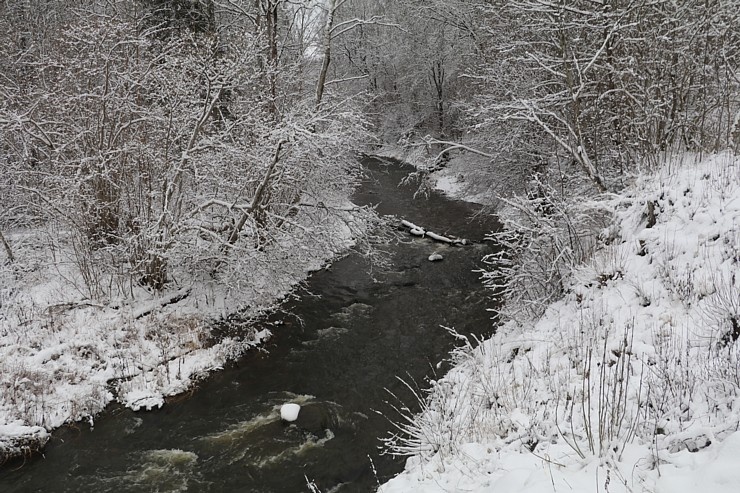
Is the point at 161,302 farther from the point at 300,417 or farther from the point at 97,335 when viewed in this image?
the point at 300,417

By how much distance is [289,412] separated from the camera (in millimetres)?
7246

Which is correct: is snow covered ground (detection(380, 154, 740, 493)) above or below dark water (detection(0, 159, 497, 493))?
above

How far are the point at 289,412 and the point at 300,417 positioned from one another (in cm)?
19

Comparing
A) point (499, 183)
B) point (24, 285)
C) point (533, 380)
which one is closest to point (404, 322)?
point (533, 380)

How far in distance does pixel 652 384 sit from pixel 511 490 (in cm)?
150

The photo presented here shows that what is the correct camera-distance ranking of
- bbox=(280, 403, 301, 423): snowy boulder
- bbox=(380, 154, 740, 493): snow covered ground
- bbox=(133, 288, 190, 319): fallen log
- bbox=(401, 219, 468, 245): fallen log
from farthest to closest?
1. bbox=(401, 219, 468, 245): fallen log
2. bbox=(133, 288, 190, 319): fallen log
3. bbox=(280, 403, 301, 423): snowy boulder
4. bbox=(380, 154, 740, 493): snow covered ground

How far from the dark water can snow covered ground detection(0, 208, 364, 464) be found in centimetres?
36

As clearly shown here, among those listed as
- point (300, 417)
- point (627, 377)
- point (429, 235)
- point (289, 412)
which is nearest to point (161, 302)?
point (289, 412)

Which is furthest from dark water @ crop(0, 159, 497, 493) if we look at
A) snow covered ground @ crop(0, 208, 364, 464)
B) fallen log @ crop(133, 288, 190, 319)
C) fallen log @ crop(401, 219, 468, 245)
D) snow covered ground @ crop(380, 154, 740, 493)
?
fallen log @ crop(401, 219, 468, 245)

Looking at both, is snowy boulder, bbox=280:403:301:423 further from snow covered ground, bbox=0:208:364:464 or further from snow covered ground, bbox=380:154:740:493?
snow covered ground, bbox=0:208:364:464

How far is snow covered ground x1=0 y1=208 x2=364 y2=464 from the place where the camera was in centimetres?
723

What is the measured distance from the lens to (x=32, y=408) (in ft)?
23.0

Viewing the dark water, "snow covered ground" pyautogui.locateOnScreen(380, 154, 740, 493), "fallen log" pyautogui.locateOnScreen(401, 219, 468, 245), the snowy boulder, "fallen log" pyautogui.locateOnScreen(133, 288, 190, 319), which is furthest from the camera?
"fallen log" pyautogui.locateOnScreen(401, 219, 468, 245)

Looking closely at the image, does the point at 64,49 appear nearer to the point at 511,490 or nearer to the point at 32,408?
the point at 32,408
